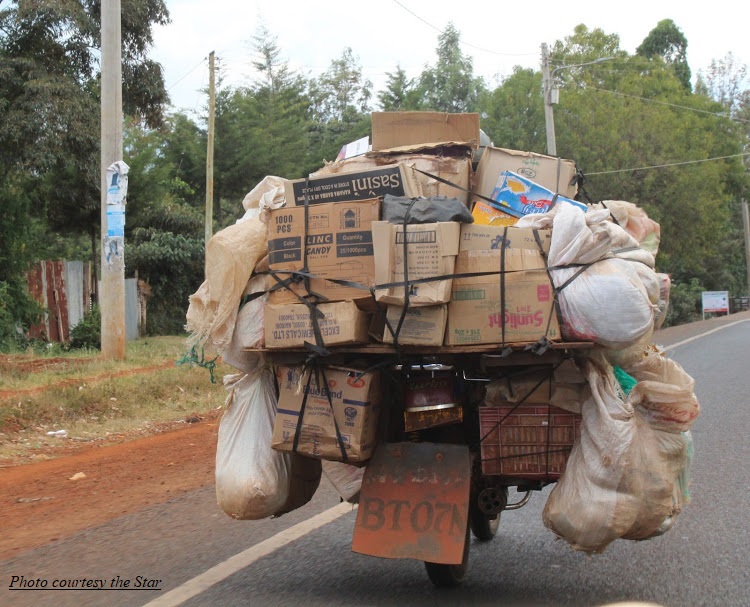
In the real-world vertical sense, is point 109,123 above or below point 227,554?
above

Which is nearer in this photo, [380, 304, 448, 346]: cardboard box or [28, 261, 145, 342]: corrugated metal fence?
[380, 304, 448, 346]: cardboard box

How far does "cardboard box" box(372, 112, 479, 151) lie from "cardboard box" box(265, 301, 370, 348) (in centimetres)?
158

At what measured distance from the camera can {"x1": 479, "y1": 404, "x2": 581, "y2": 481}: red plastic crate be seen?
432 cm

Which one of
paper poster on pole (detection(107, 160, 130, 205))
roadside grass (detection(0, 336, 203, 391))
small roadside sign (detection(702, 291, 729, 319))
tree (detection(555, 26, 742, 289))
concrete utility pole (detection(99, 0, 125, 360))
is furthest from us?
small roadside sign (detection(702, 291, 729, 319))

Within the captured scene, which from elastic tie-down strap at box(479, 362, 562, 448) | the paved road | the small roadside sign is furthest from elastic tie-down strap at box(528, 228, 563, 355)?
the small roadside sign

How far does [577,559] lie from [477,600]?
1032 mm

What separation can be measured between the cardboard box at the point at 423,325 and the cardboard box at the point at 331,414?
0.32 m

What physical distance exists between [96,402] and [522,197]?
7.45 m

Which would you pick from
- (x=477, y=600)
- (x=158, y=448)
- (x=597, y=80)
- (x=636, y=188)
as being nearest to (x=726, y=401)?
(x=158, y=448)

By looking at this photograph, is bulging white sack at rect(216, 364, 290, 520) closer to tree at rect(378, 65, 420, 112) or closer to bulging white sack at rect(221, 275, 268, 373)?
bulging white sack at rect(221, 275, 268, 373)

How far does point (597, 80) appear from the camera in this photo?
44031 millimetres

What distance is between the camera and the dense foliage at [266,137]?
17.0 m

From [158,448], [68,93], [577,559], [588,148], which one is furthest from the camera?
[588,148]

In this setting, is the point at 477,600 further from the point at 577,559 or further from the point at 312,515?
the point at 312,515
